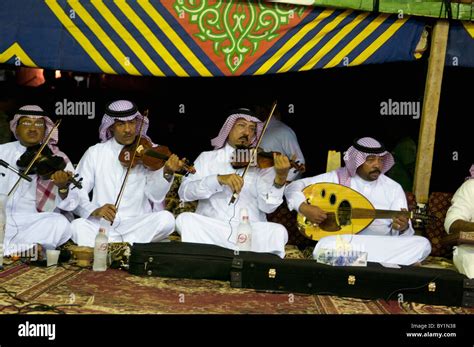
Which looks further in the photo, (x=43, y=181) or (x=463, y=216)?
(x=43, y=181)

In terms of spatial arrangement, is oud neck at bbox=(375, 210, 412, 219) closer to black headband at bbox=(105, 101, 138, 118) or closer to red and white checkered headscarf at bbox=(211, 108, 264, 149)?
red and white checkered headscarf at bbox=(211, 108, 264, 149)

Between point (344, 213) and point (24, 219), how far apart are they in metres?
2.87

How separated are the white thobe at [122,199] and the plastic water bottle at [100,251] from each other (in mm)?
570

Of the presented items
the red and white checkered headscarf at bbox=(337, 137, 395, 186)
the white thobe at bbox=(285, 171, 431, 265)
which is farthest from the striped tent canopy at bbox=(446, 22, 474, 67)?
the white thobe at bbox=(285, 171, 431, 265)

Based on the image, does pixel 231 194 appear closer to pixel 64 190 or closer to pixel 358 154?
pixel 358 154

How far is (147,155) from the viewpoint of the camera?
723cm

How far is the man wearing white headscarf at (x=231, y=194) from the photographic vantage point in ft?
24.1

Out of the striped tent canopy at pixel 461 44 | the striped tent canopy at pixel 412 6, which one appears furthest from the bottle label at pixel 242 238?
the striped tent canopy at pixel 461 44

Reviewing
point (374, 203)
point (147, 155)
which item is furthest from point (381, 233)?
point (147, 155)

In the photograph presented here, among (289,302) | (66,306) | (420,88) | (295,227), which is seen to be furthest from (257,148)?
(420,88)

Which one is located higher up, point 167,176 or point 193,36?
point 193,36

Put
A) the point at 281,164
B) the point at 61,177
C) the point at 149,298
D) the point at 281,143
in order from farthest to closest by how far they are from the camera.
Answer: the point at 281,143 → the point at 281,164 → the point at 61,177 → the point at 149,298

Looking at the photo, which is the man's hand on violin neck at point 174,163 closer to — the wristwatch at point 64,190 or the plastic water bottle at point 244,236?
the plastic water bottle at point 244,236

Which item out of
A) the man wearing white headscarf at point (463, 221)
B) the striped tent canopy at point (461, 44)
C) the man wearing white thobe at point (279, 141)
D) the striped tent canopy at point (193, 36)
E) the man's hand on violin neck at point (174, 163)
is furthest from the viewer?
the man wearing white thobe at point (279, 141)
